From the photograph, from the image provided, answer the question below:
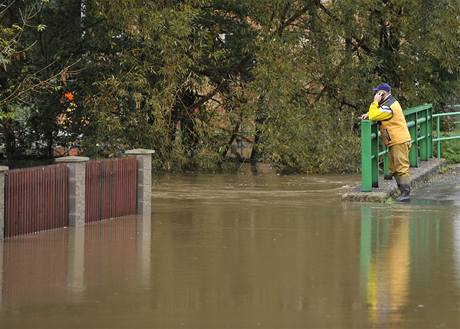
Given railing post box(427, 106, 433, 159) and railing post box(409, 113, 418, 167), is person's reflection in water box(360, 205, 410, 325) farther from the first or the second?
railing post box(427, 106, 433, 159)

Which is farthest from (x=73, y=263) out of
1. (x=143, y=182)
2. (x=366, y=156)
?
(x=366, y=156)

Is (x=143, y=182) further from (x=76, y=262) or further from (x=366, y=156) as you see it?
(x=76, y=262)

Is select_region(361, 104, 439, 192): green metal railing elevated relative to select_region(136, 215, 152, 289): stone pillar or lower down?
elevated

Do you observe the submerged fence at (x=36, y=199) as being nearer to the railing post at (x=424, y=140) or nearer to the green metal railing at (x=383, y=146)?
the green metal railing at (x=383, y=146)

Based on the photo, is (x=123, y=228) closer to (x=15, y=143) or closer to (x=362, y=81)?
(x=15, y=143)

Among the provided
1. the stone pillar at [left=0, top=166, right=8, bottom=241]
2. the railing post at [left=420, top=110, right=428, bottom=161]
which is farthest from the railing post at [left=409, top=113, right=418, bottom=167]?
the stone pillar at [left=0, top=166, right=8, bottom=241]

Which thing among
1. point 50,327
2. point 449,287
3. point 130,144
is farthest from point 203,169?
point 50,327

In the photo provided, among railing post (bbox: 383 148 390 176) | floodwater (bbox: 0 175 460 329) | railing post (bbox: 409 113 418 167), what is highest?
railing post (bbox: 409 113 418 167)

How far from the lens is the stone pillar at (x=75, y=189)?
15.5 metres

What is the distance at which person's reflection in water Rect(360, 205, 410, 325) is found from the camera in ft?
33.4

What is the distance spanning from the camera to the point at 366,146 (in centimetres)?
1916

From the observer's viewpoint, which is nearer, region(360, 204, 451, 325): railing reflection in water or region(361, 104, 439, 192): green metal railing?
region(360, 204, 451, 325): railing reflection in water

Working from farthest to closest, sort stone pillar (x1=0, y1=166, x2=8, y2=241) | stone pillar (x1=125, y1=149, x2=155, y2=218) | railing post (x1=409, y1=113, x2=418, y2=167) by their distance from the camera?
railing post (x1=409, y1=113, x2=418, y2=167) < stone pillar (x1=125, y1=149, x2=155, y2=218) < stone pillar (x1=0, y1=166, x2=8, y2=241)

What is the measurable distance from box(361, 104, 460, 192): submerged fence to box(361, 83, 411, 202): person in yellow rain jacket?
0.23m
